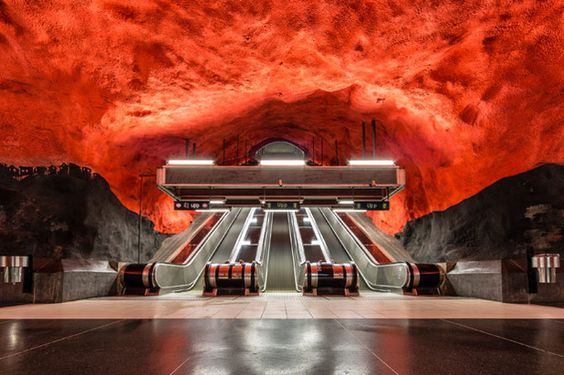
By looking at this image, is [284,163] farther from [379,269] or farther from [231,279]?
[379,269]

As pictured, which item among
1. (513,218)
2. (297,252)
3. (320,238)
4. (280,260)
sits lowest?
(280,260)

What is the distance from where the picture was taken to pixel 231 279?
10461mm

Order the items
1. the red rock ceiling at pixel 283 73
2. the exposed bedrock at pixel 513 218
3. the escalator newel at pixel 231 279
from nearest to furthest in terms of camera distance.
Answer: the red rock ceiling at pixel 283 73
the exposed bedrock at pixel 513 218
the escalator newel at pixel 231 279

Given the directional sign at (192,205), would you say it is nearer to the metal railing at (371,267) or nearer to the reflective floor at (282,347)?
the metal railing at (371,267)

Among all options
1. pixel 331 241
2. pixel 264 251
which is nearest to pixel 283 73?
pixel 264 251

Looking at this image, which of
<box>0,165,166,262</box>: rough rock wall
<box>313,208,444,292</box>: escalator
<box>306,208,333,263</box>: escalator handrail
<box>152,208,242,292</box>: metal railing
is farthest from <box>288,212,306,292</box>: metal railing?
<box>0,165,166,262</box>: rough rock wall

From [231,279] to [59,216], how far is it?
13.7ft

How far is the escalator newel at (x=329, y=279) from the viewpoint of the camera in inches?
414

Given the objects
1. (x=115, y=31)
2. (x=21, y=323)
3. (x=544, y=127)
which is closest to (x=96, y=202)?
(x=115, y=31)

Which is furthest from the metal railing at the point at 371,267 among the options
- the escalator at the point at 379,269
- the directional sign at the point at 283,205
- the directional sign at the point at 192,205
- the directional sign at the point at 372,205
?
the directional sign at the point at 192,205

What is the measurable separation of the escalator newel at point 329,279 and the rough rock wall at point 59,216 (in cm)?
526

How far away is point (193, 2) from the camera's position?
6602 mm

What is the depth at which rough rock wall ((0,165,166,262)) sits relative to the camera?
8.77 meters

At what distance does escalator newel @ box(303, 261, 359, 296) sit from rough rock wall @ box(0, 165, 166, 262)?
526 centimetres
